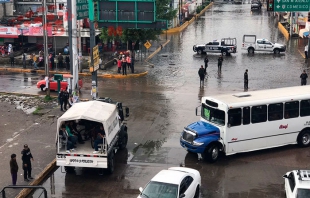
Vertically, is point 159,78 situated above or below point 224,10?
below

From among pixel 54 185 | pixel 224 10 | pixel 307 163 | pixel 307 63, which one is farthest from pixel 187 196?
pixel 224 10

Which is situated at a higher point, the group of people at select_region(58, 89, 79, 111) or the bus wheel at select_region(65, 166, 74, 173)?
the group of people at select_region(58, 89, 79, 111)

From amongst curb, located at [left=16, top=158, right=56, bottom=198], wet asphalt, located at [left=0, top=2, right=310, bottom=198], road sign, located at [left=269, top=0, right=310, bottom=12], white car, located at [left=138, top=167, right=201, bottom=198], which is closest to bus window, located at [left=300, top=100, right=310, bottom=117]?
wet asphalt, located at [left=0, top=2, right=310, bottom=198]

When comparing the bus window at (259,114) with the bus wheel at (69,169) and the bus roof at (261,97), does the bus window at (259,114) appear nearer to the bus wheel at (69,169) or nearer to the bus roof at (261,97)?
the bus roof at (261,97)

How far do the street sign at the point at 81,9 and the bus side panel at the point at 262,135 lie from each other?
13.9 m

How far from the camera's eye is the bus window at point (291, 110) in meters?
19.9

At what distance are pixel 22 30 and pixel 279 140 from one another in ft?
99.9

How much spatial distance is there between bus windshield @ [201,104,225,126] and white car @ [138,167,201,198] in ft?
13.6

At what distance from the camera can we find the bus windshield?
1908 centimetres

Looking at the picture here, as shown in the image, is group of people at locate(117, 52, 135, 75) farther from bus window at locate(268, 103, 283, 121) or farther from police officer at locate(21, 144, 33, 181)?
police officer at locate(21, 144, 33, 181)

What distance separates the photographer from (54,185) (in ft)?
56.3

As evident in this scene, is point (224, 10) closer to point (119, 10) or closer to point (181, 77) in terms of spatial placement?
point (181, 77)

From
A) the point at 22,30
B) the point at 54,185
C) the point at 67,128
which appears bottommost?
the point at 54,185

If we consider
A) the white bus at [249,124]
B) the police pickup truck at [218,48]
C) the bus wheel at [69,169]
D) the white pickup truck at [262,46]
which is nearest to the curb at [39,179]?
the bus wheel at [69,169]
